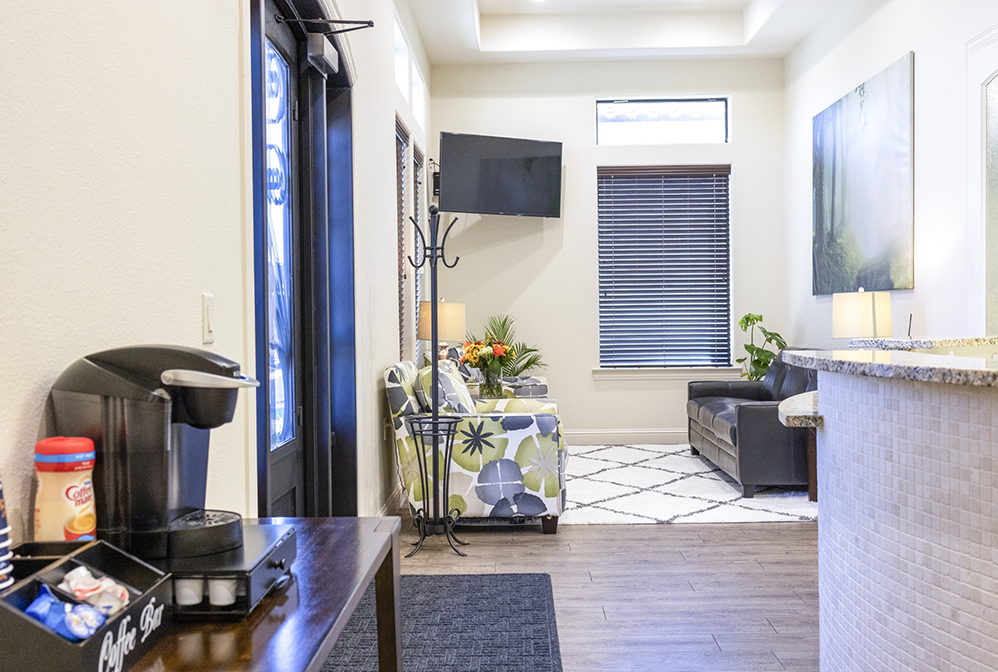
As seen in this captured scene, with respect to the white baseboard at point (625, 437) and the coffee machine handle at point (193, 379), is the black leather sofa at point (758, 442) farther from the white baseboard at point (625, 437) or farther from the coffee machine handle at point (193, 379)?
the coffee machine handle at point (193, 379)

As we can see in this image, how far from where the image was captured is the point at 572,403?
263 inches

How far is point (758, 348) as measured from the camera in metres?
6.20

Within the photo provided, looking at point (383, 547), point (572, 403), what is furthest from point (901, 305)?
point (383, 547)

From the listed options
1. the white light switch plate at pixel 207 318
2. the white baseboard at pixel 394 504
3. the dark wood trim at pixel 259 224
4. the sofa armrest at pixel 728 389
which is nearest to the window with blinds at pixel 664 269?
the sofa armrest at pixel 728 389

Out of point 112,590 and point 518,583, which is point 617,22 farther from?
point 112,590

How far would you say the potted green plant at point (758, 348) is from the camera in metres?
6.04

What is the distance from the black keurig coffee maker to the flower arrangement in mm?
4469

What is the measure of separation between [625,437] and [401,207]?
3.05 meters

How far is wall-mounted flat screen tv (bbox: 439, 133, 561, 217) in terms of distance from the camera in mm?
6059

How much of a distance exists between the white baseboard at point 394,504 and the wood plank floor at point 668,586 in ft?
0.37

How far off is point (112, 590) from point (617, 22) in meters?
6.38

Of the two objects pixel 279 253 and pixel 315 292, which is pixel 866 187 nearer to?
pixel 315 292

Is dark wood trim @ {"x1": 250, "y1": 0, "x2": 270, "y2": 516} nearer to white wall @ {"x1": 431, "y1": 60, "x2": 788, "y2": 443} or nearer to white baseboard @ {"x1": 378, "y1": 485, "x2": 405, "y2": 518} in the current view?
white baseboard @ {"x1": 378, "y1": 485, "x2": 405, "y2": 518}

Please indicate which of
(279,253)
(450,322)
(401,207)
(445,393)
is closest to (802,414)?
(279,253)
